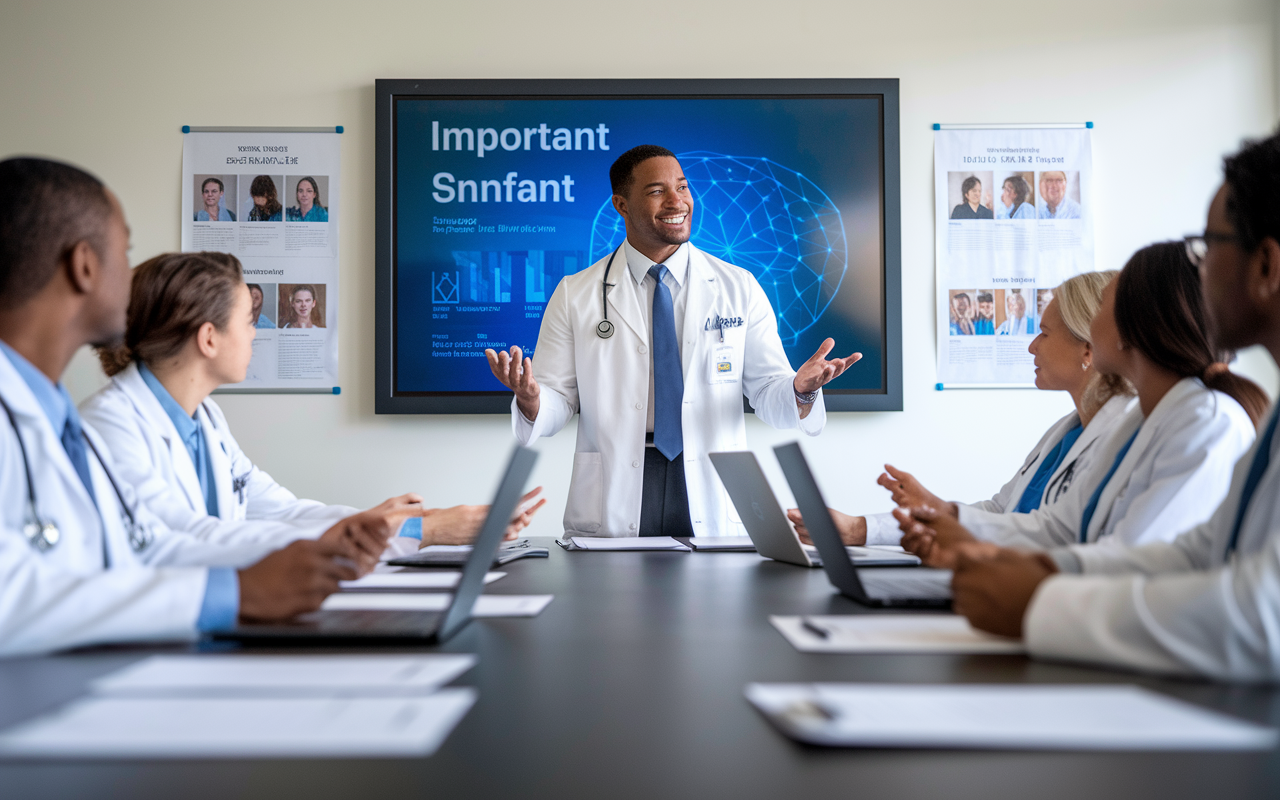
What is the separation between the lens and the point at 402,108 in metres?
3.54

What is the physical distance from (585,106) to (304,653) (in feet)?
9.89

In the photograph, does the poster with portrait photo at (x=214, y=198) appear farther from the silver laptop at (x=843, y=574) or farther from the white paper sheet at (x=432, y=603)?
the silver laptop at (x=843, y=574)

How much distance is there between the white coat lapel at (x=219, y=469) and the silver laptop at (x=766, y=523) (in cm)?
112

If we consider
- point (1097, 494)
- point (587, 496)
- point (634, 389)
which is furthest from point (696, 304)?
point (1097, 494)

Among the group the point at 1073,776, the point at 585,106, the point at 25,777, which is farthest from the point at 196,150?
the point at 1073,776

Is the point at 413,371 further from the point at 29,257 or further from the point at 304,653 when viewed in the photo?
the point at 304,653

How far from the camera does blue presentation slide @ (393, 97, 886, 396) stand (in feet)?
11.6

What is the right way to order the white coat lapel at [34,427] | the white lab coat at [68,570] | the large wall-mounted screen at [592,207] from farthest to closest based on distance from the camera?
the large wall-mounted screen at [592,207], the white coat lapel at [34,427], the white lab coat at [68,570]

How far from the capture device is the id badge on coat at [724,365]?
2.83 metres

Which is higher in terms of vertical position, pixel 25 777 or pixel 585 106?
pixel 585 106

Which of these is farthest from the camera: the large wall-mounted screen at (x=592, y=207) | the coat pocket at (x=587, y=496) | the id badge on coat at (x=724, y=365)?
the large wall-mounted screen at (x=592, y=207)

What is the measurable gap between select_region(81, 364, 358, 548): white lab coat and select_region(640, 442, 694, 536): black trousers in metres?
1.03

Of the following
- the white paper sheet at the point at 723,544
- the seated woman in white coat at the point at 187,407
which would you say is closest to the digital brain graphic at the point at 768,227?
the white paper sheet at the point at 723,544

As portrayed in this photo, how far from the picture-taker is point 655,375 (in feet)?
9.19
